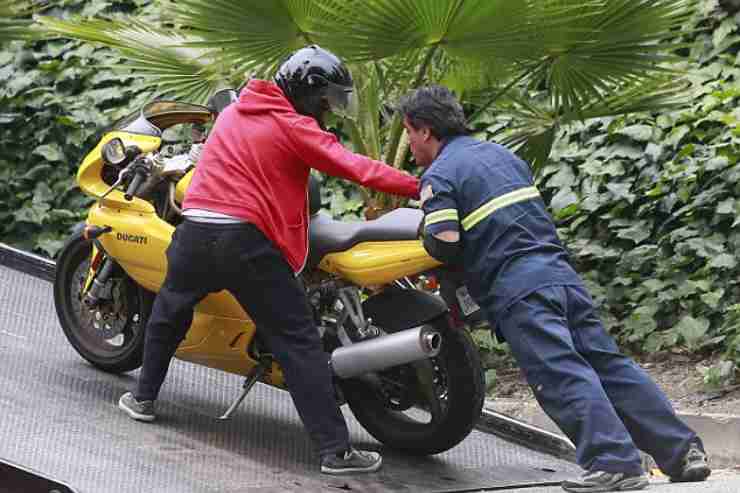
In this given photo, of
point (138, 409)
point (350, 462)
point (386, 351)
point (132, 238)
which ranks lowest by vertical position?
point (138, 409)

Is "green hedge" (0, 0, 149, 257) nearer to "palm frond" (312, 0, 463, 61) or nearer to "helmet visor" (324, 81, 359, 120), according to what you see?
"palm frond" (312, 0, 463, 61)

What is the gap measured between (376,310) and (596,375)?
3.15ft

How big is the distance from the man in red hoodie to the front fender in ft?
0.90

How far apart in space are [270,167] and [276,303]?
548mm

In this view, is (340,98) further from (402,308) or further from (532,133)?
(532,133)

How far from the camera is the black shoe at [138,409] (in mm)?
5734

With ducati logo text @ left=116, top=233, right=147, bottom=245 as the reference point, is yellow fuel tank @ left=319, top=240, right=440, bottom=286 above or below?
above

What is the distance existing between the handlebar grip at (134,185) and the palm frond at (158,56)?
157 centimetres

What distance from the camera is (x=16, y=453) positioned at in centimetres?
495

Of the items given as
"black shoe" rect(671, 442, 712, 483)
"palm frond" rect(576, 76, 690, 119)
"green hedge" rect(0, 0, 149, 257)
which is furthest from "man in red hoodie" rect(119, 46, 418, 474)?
"green hedge" rect(0, 0, 149, 257)

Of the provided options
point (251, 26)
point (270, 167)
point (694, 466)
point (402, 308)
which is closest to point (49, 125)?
point (251, 26)

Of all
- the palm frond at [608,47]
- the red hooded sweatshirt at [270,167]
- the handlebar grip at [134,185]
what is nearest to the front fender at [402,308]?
the red hooded sweatshirt at [270,167]

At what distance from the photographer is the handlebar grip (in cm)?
597

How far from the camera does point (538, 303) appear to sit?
5102 mm
